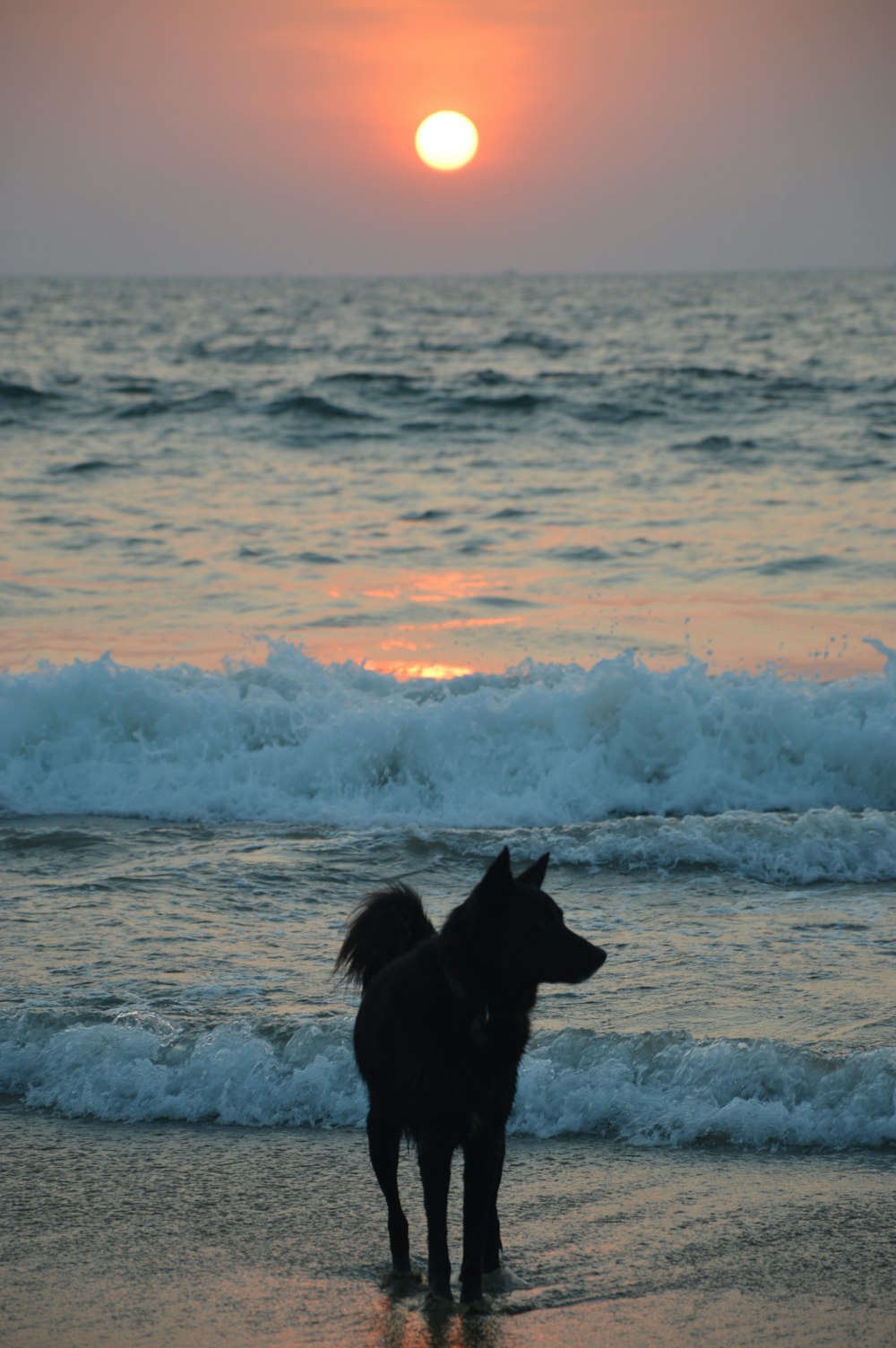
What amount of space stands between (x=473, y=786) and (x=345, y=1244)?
5.96 meters

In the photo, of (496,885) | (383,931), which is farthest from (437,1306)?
(496,885)

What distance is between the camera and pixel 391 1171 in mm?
3738

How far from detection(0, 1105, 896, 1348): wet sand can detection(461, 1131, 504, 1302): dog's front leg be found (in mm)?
90

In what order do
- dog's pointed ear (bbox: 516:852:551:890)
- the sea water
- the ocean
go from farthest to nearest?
the sea water, the ocean, dog's pointed ear (bbox: 516:852:551:890)

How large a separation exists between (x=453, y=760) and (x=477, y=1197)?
21.5 feet

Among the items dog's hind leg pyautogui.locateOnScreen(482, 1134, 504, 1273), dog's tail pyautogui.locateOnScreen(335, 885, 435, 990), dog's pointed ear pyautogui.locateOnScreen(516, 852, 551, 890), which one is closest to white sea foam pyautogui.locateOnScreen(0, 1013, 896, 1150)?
dog's hind leg pyautogui.locateOnScreen(482, 1134, 504, 1273)

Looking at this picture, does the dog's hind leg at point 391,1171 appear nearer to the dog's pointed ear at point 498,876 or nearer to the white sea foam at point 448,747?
the dog's pointed ear at point 498,876

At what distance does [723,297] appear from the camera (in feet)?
227

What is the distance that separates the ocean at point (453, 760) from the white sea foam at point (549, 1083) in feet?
0.04

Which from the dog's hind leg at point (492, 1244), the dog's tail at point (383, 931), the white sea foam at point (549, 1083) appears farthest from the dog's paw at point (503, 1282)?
the white sea foam at point (549, 1083)

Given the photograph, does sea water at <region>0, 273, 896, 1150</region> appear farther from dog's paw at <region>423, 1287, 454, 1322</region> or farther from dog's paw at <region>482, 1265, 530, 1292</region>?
dog's paw at <region>423, 1287, 454, 1322</region>

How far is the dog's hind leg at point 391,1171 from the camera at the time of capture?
3.71 metres

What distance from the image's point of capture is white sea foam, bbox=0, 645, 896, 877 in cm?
961

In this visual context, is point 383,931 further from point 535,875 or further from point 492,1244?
point 492,1244
